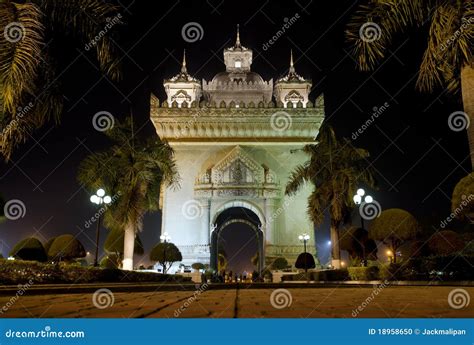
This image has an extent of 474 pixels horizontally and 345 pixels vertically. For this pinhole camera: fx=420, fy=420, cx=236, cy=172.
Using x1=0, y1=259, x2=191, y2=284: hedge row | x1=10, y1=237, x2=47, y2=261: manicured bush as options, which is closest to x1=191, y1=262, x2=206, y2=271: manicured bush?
x1=0, y1=259, x2=191, y2=284: hedge row

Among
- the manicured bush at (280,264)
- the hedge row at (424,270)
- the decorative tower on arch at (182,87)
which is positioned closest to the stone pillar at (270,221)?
the manicured bush at (280,264)

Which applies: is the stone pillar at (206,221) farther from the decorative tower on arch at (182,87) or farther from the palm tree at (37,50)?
the palm tree at (37,50)

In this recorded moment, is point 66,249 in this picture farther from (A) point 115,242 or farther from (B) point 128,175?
(B) point 128,175

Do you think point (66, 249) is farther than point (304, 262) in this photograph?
No

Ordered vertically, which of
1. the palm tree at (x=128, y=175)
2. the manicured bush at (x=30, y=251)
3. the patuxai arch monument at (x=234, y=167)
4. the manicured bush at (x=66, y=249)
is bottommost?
the manicured bush at (x=30, y=251)

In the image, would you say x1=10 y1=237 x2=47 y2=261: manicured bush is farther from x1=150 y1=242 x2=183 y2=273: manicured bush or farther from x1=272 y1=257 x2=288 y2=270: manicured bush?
x1=272 y1=257 x2=288 y2=270: manicured bush

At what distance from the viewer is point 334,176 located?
68.7 feet

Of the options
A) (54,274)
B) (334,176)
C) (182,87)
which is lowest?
(54,274)

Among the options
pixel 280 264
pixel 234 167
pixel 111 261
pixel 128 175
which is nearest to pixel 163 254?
pixel 111 261

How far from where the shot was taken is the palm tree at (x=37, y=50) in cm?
746

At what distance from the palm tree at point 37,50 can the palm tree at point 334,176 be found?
46.9ft

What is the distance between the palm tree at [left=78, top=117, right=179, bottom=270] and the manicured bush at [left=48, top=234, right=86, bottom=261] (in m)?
2.14

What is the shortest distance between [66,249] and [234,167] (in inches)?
564

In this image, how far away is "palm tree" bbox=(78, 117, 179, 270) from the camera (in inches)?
732
